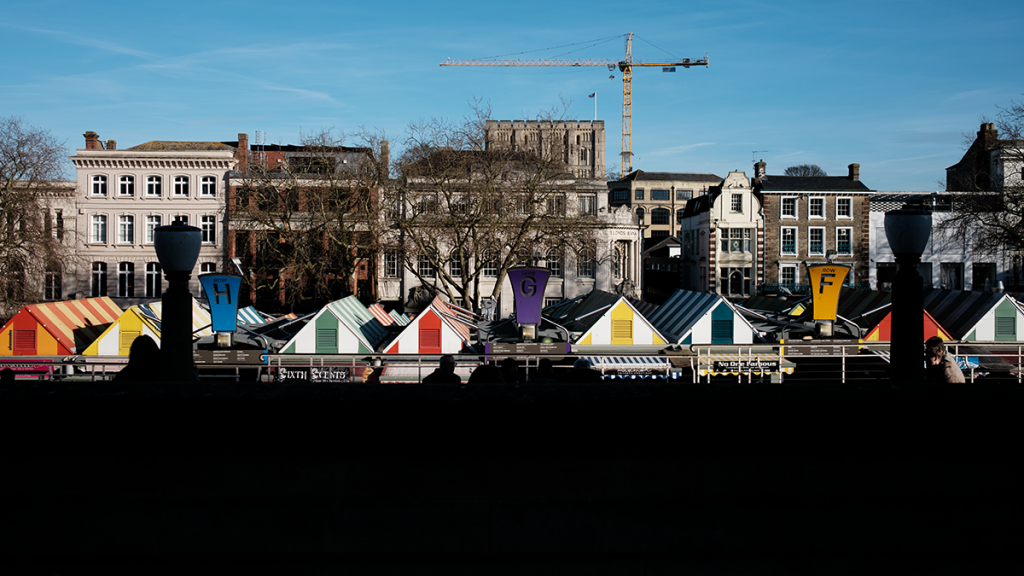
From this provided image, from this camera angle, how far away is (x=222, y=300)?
55.8ft

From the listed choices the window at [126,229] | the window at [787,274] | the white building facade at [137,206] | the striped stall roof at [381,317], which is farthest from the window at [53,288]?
the window at [787,274]

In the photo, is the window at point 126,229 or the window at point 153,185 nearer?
the window at point 126,229

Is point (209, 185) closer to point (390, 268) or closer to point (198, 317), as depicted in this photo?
point (390, 268)

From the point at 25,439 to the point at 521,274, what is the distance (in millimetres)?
14552

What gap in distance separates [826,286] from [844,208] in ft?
137

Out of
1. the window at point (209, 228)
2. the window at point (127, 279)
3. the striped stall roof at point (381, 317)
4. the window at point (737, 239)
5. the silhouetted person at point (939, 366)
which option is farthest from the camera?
the window at point (737, 239)

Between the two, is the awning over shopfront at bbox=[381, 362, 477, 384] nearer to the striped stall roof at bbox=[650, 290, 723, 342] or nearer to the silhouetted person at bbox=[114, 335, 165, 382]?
the striped stall roof at bbox=[650, 290, 723, 342]

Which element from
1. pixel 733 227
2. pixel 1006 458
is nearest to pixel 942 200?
pixel 733 227

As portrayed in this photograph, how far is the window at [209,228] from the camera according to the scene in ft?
159

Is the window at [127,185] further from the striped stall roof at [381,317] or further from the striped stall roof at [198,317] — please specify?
the striped stall roof at [381,317]

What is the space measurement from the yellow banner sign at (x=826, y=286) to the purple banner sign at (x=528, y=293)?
6.56 metres

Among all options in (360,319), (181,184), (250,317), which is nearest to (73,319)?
(250,317)

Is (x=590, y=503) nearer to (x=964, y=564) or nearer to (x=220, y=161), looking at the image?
(x=964, y=564)

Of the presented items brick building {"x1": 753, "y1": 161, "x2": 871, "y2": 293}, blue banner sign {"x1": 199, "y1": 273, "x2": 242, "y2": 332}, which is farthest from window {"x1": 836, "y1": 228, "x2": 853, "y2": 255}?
blue banner sign {"x1": 199, "y1": 273, "x2": 242, "y2": 332}
